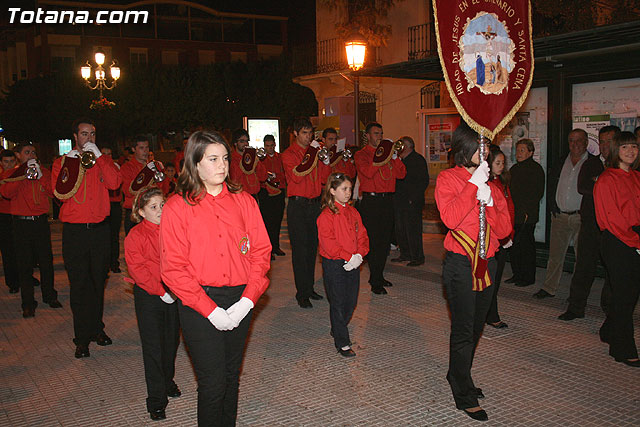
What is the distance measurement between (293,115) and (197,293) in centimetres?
3986

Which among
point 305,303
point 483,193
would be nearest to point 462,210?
point 483,193

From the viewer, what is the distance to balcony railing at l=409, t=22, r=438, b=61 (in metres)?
20.4

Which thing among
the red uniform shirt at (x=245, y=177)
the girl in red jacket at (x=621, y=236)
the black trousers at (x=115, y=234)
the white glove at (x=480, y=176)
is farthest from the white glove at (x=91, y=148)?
the girl in red jacket at (x=621, y=236)

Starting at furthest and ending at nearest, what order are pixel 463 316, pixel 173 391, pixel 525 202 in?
pixel 525 202 < pixel 173 391 < pixel 463 316

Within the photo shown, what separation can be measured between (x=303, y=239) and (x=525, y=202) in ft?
10.4

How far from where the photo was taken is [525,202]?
27.5ft

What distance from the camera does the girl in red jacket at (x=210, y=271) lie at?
3447mm

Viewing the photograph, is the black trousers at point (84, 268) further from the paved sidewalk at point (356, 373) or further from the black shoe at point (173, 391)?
the black shoe at point (173, 391)

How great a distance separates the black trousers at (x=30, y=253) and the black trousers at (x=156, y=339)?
12.5 ft

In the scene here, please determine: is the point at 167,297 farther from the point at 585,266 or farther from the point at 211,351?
the point at 585,266

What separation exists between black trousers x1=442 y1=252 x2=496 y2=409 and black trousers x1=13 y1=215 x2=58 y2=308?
18.8 ft

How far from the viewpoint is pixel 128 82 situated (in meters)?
43.8

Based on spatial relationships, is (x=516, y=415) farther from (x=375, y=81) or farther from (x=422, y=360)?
(x=375, y=81)

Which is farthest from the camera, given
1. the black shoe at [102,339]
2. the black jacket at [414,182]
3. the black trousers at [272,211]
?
the black trousers at [272,211]
